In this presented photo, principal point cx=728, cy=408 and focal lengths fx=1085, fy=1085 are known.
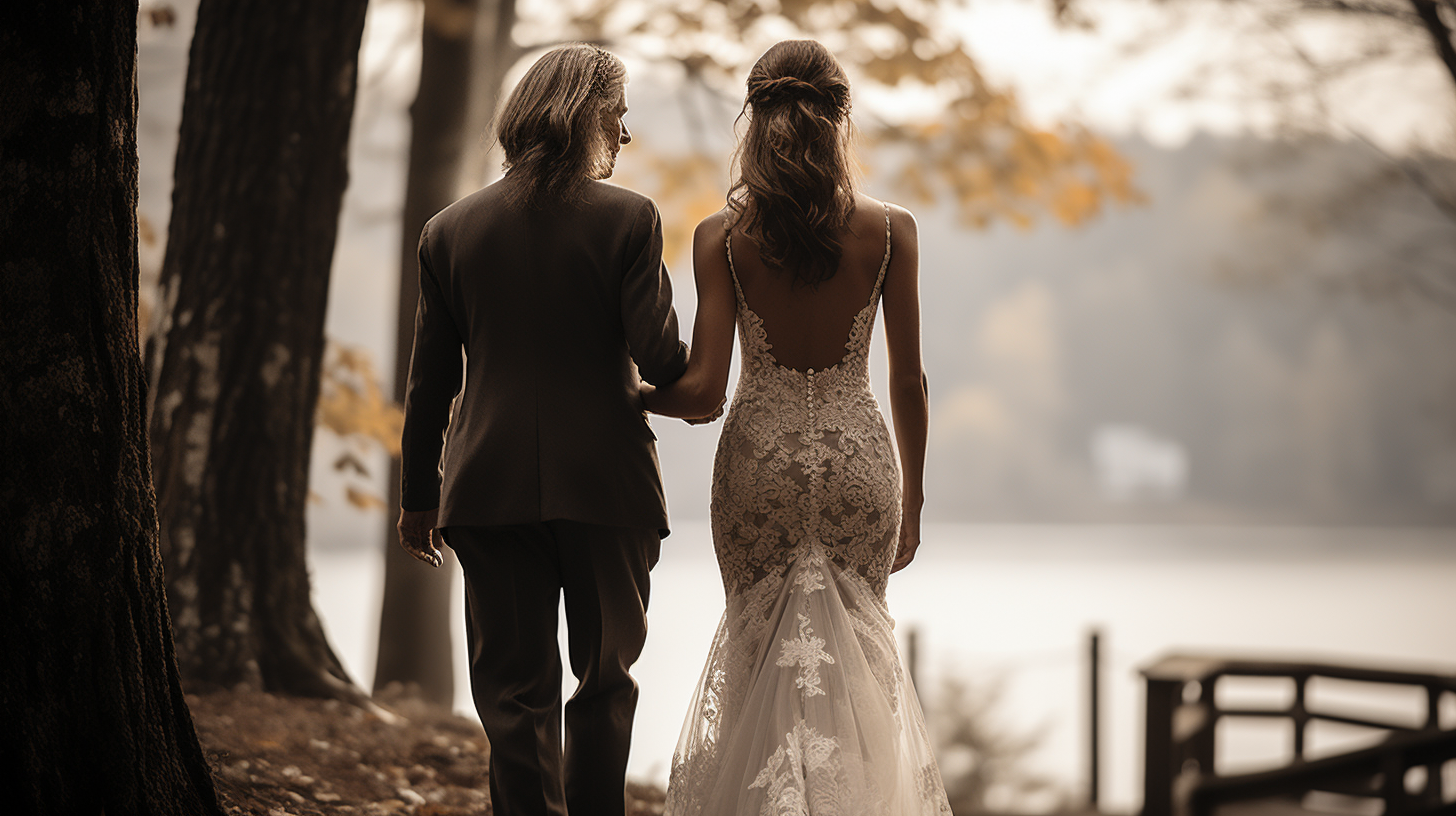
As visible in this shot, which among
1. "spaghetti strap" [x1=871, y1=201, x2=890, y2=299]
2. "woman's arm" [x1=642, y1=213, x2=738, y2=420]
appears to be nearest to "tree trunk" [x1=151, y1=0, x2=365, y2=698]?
"woman's arm" [x1=642, y1=213, x2=738, y2=420]

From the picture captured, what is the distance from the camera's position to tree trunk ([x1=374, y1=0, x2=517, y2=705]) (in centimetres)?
559

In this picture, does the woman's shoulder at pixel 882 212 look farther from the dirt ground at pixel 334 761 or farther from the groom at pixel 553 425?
the dirt ground at pixel 334 761

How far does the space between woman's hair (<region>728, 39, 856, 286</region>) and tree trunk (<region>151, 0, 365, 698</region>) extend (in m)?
2.21

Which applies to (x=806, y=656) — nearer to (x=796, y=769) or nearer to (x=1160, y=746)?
(x=796, y=769)

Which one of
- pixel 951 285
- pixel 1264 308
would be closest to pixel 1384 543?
pixel 1264 308

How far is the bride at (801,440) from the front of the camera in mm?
2564

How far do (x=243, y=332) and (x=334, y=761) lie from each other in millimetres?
1599

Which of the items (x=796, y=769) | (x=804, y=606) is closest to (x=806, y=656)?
(x=804, y=606)

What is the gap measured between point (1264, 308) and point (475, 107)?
83.5 ft

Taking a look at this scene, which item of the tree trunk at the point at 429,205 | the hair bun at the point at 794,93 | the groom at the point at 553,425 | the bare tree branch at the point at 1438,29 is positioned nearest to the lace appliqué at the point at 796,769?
the groom at the point at 553,425

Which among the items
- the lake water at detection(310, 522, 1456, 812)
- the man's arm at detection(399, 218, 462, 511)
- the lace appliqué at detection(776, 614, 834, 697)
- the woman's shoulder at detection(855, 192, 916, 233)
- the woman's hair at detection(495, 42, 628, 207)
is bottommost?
the lake water at detection(310, 522, 1456, 812)

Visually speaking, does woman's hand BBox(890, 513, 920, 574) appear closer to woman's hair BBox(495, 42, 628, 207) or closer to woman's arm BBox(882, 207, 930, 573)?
woman's arm BBox(882, 207, 930, 573)

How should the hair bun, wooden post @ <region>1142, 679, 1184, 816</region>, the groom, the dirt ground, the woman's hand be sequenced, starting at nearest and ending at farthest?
the groom, the hair bun, the woman's hand, the dirt ground, wooden post @ <region>1142, 679, 1184, 816</region>

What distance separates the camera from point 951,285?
2520 centimetres
